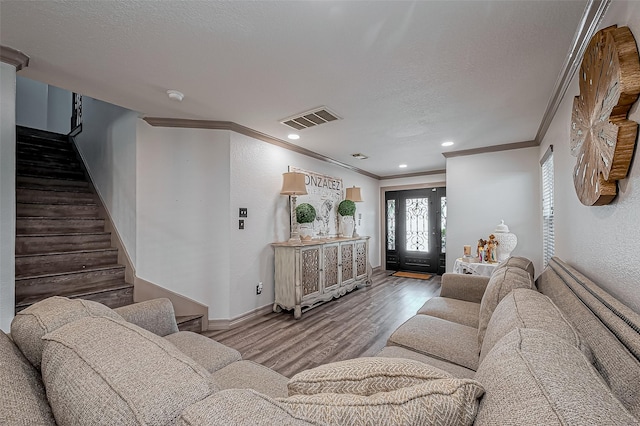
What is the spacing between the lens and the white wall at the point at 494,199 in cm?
374

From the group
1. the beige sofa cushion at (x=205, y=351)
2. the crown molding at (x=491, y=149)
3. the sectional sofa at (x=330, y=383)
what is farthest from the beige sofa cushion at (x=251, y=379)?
the crown molding at (x=491, y=149)

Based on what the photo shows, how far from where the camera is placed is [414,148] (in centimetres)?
412

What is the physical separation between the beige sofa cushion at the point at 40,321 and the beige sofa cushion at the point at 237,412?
710 mm

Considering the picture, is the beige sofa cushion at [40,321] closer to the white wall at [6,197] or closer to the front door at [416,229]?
the white wall at [6,197]

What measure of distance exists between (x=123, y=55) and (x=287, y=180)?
213cm

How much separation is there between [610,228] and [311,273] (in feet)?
9.38

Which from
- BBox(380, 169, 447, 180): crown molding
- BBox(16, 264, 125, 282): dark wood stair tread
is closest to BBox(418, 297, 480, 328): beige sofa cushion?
BBox(16, 264, 125, 282): dark wood stair tread

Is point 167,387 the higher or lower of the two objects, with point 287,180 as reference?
lower

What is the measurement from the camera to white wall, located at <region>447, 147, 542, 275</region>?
3.74 m

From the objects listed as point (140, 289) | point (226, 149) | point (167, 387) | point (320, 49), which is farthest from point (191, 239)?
point (167, 387)

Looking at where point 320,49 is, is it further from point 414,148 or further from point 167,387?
point 414,148

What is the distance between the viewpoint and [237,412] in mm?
509

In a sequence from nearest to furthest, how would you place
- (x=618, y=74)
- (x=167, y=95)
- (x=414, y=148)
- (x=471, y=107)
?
(x=618, y=74) < (x=167, y=95) < (x=471, y=107) < (x=414, y=148)

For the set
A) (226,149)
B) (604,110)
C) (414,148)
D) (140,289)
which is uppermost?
(414,148)
